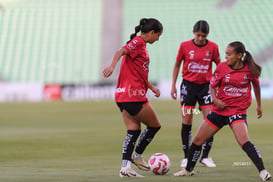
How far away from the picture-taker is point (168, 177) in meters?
8.41

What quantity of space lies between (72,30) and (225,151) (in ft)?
116

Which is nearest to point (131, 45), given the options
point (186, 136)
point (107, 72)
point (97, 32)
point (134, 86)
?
point (134, 86)

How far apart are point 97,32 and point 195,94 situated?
3579 centimetres

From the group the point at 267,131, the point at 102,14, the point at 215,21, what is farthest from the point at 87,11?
the point at 267,131

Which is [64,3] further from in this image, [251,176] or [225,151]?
[251,176]

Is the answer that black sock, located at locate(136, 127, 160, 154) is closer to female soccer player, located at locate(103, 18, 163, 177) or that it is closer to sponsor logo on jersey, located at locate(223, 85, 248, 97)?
female soccer player, located at locate(103, 18, 163, 177)

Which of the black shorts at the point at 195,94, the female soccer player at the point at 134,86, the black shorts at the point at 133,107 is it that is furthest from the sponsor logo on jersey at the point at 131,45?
the black shorts at the point at 195,94

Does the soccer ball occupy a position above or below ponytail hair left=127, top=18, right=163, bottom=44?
below

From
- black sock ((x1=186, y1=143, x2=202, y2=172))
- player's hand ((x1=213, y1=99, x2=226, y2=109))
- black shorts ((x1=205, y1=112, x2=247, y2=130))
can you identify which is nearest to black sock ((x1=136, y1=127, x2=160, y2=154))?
black sock ((x1=186, y1=143, x2=202, y2=172))

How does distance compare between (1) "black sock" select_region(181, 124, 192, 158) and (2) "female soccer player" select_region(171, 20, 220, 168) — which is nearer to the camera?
(2) "female soccer player" select_region(171, 20, 220, 168)

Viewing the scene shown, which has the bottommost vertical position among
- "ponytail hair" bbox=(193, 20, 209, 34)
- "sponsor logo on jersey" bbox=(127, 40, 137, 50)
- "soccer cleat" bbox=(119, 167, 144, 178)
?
"soccer cleat" bbox=(119, 167, 144, 178)

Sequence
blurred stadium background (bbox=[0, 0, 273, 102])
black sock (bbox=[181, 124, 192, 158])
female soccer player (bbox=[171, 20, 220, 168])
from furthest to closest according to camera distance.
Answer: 1. blurred stadium background (bbox=[0, 0, 273, 102])
2. black sock (bbox=[181, 124, 192, 158])
3. female soccer player (bbox=[171, 20, 220, 168])

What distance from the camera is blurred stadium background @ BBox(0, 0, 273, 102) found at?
1682 inches

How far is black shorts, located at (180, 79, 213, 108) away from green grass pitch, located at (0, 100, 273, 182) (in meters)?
0.97
